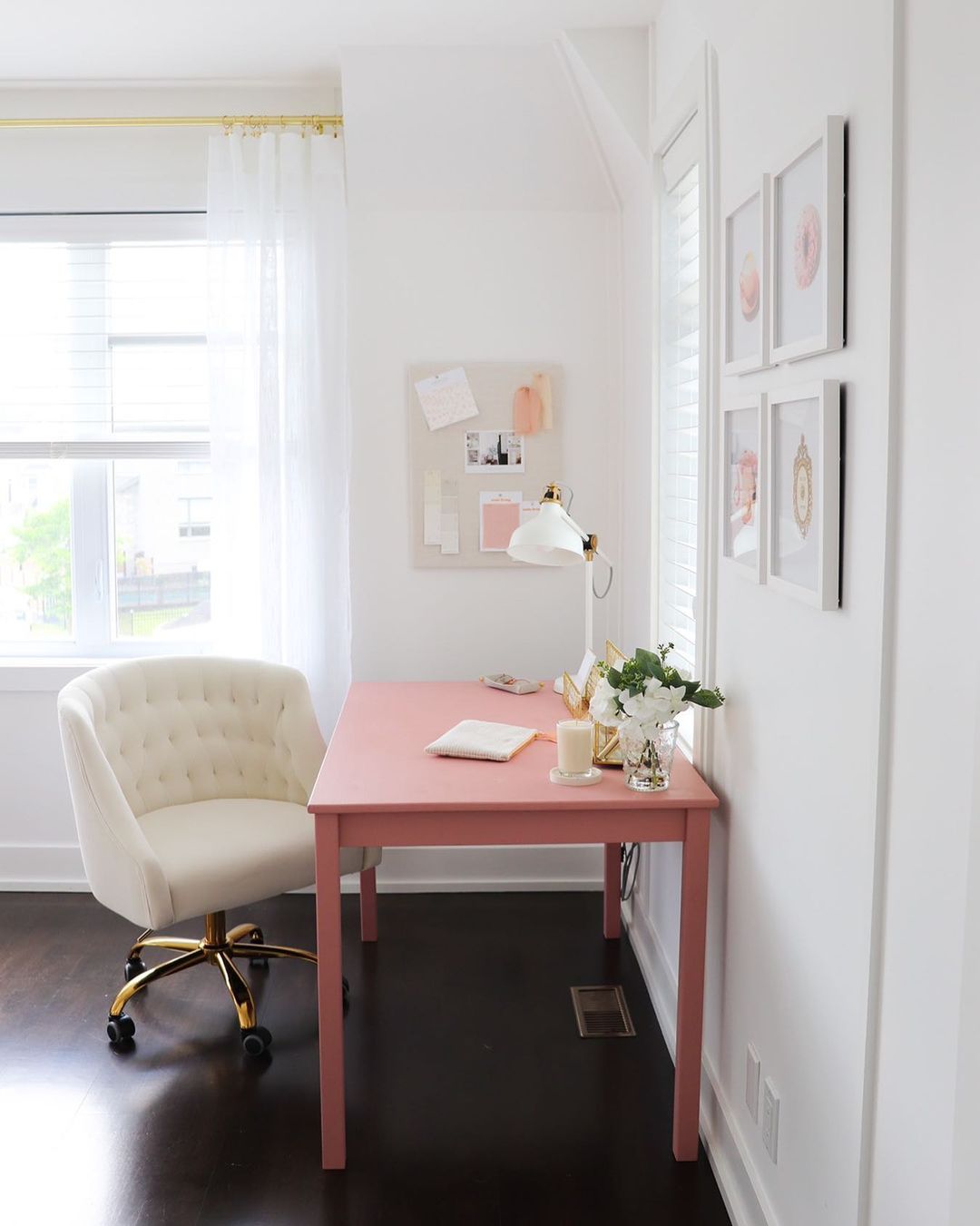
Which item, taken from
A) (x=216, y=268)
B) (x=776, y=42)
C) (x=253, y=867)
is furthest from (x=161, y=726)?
(x=776, y=42)

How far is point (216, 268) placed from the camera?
11.3ft

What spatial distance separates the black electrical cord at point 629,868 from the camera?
3322 mm

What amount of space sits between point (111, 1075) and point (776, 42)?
2472mm

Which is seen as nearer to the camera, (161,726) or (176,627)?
(161,726)

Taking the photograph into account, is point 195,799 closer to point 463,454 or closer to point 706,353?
point 463,454

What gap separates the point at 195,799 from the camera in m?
3.18

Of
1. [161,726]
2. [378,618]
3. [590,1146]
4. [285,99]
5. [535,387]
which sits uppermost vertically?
[285,99]

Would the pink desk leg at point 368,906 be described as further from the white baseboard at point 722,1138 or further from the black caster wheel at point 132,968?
the white baseboard at point 722,1138

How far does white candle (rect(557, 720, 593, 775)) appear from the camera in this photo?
2.34 meters

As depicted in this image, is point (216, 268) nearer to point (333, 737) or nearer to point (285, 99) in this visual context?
point (285, 99)

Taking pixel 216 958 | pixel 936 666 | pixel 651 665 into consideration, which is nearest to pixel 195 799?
pixel 216 958

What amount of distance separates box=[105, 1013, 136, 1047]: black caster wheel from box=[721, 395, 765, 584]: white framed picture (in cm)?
176

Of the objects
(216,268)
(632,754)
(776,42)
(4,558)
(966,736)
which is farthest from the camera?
(4,558)

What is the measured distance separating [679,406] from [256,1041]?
1.79 m
